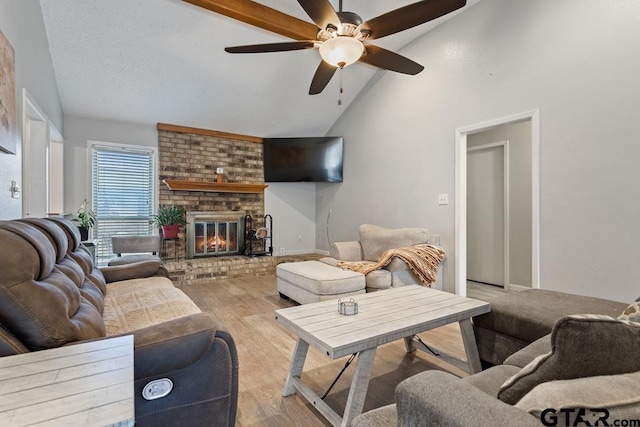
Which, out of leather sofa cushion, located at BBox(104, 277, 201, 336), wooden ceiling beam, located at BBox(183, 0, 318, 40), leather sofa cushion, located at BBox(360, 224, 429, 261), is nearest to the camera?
leather sofa cushion, located at BBox(104, 277, 201, 336)

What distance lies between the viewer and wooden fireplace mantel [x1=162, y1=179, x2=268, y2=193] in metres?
4.66

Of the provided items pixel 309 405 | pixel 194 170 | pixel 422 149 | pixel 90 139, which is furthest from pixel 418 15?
pixel 90 139

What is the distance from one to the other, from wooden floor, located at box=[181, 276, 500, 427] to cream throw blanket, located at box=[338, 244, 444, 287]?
0.62 metres

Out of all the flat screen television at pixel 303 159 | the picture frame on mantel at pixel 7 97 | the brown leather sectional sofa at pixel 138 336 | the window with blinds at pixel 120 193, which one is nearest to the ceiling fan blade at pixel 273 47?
the picture frame on mantel at pixel 7 97

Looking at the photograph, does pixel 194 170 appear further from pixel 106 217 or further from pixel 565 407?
pixel 565 407

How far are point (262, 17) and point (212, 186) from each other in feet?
8.84

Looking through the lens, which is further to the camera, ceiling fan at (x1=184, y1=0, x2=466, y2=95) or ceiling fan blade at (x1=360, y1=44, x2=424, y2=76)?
ceiling fan blade at (x1=360, y1=44, x2=424, y2=76)

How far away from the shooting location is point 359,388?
1.38 metres

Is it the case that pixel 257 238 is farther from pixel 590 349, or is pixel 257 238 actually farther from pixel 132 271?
pixel 590 349

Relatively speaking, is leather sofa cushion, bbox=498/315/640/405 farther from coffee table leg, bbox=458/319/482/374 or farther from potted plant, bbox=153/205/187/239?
potted plant, bbox=153/205/187/239

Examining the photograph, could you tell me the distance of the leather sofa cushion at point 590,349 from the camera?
74 centimetres

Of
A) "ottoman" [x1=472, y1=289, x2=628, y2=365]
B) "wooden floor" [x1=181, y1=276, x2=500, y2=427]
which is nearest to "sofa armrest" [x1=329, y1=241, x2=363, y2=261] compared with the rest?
"wooden floor" [x1=181, y1=276, x2=500, y2=427]

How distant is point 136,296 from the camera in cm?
203

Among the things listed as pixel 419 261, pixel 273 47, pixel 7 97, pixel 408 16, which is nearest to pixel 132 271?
pixel 7 97
